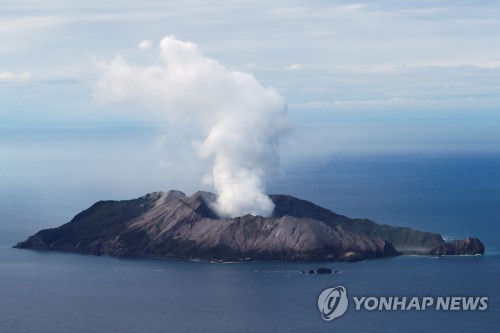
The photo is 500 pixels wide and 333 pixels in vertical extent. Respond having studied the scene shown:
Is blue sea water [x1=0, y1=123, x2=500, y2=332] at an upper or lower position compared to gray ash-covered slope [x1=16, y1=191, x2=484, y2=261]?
lower

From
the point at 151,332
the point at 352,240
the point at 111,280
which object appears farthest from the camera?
the point at 352,240

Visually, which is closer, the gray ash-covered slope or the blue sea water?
the blue sea water

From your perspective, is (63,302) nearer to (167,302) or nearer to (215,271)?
(167,302)

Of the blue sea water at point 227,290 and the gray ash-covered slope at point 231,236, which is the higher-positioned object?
the gray ash-covered slope at point 231,236

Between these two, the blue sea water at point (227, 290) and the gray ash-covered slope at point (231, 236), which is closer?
the blue sea water at point (227, 290)

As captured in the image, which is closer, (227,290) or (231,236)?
(227,290)

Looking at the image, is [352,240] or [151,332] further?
[352,240]

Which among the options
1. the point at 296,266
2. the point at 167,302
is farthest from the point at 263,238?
the point at 167,302

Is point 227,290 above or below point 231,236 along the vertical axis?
below
